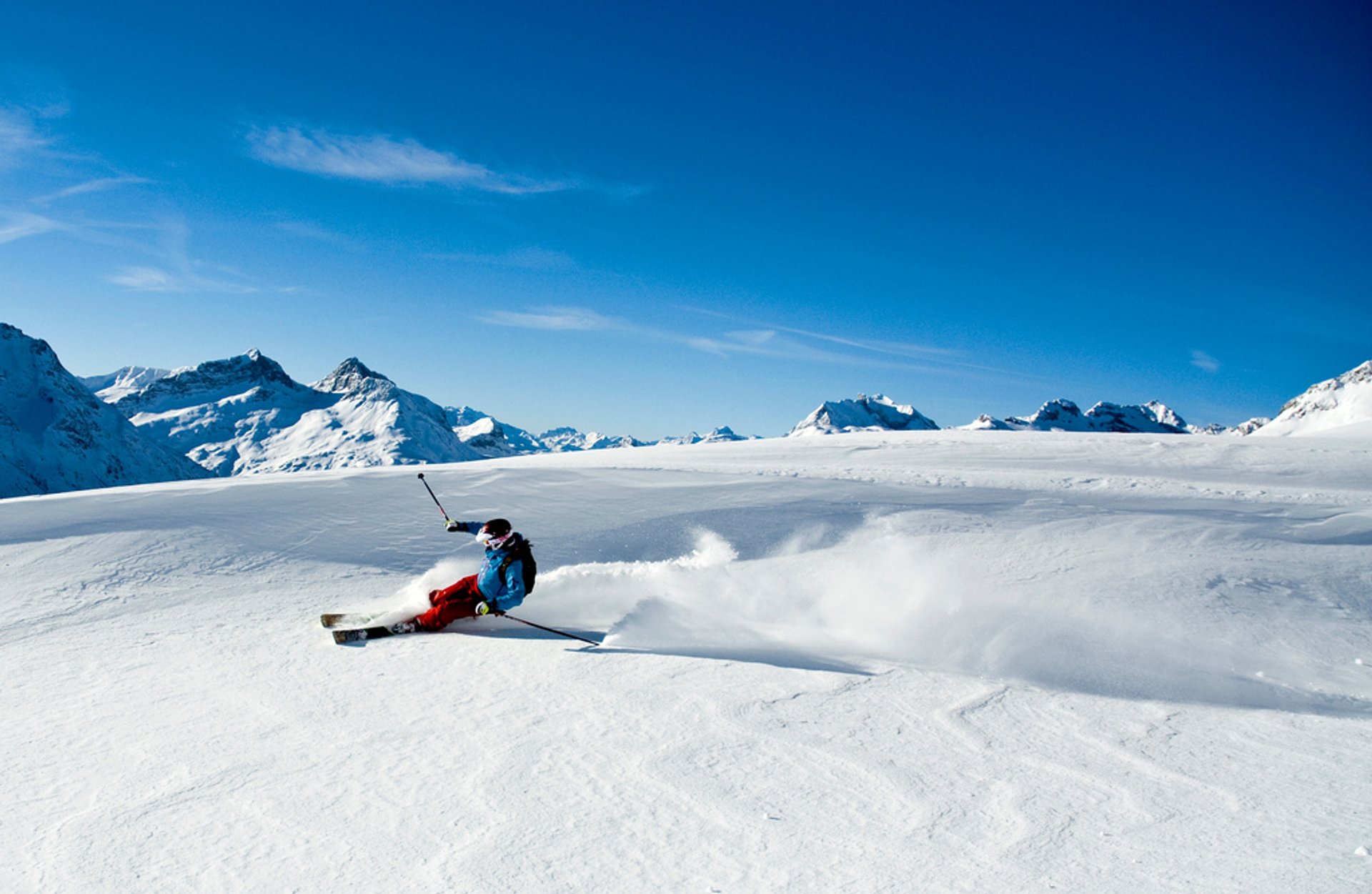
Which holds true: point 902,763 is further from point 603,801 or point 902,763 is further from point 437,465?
point 437,465

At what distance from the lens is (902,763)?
4492mm

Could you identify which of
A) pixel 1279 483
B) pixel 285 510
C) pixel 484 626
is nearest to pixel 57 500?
pixel 285 510

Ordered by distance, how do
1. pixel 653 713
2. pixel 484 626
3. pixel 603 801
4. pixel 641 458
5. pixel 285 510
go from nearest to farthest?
pixel 603 801 → pixel 653 713 → pixel 484 626 → pixel 285 510 → pixel 641 458

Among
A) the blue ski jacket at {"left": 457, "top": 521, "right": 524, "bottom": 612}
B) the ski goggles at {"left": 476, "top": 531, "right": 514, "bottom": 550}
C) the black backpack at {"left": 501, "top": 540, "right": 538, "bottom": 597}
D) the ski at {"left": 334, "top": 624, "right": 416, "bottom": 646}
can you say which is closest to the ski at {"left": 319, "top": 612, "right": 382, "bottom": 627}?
the ski at {"left": 334, "top": 624, "right": 416, "bottom": 646}

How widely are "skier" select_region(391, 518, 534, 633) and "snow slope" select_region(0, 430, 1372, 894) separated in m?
0.32

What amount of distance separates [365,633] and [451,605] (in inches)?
33.5

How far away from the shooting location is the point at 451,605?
7496mm

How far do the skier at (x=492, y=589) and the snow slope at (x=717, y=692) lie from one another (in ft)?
1.07

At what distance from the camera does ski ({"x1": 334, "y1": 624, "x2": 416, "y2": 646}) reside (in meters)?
6.91

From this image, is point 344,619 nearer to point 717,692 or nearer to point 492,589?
point 492,589

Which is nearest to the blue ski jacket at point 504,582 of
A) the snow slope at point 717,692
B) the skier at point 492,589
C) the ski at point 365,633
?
the skier at point 492,589

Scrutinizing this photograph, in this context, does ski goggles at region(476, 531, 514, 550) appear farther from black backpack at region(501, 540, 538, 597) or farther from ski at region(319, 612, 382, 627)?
ski at region(319, 612, 382, 627)

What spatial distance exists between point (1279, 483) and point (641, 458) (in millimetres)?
11756

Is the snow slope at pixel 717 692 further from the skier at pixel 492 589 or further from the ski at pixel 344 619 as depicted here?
the ski at pixel 344 619
